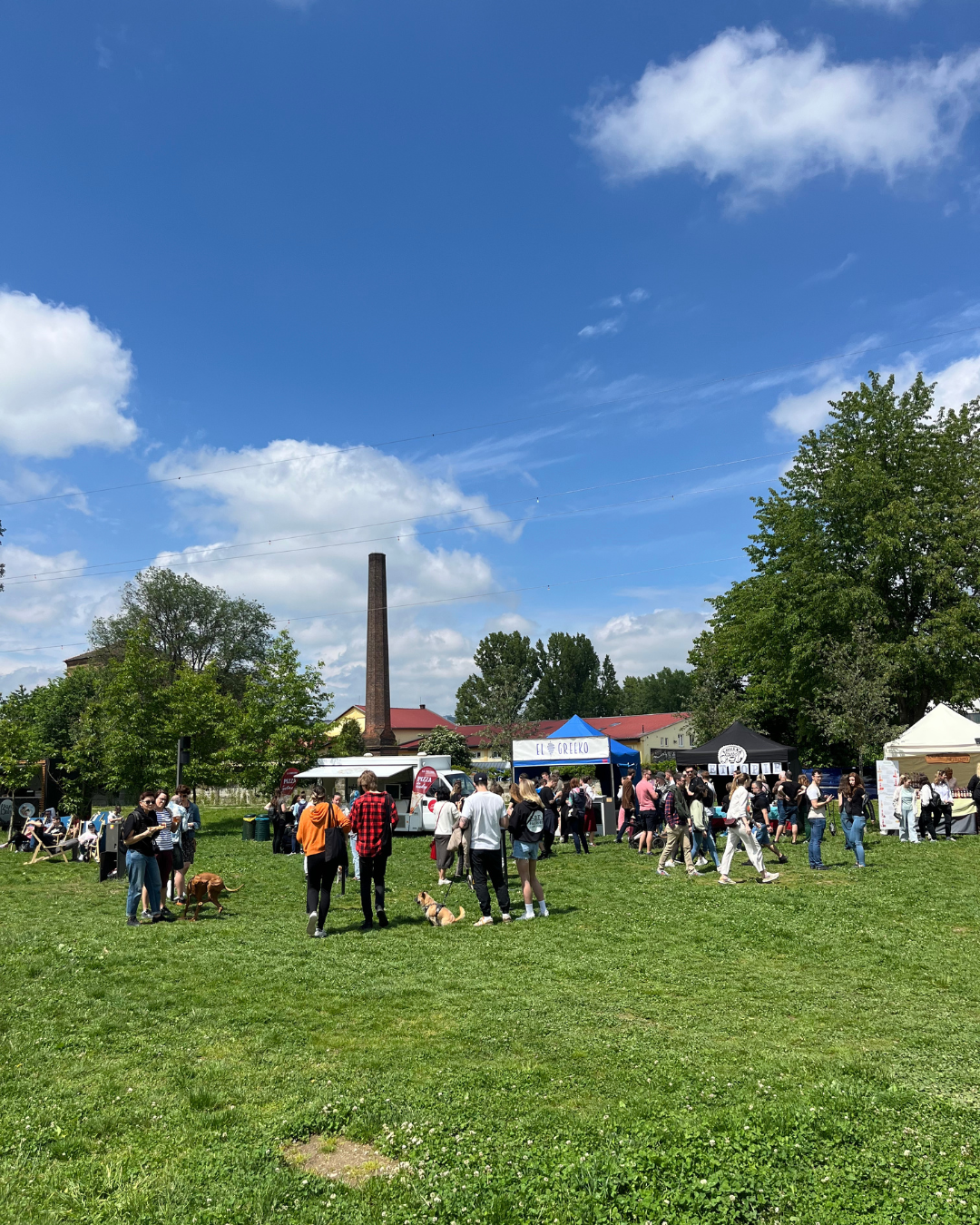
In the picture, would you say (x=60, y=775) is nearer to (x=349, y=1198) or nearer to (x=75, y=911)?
(x=75, y=911)

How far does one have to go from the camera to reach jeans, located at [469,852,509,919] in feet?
34.0

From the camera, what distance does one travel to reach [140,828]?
11.2 m

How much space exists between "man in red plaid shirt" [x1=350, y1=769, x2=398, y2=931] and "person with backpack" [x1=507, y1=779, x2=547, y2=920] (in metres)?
1.49

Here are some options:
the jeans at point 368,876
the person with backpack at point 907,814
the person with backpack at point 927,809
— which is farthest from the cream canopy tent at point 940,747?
the jeans at point 368,876

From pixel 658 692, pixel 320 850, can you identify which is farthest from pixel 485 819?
pixel 658 692

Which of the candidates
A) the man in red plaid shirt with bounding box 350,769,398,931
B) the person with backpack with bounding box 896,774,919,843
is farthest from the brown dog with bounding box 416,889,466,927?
the person with backpack with bounding box 896,774,919,843

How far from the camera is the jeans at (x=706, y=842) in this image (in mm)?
14789

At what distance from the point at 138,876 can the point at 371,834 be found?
131 inches

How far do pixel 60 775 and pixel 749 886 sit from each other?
26.7 meters

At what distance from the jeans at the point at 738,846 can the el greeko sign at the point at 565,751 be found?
504 inches

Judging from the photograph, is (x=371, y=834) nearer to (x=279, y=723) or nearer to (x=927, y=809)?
(x=927, y=809)

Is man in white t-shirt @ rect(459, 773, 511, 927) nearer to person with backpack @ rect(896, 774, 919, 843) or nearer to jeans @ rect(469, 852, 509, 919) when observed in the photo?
jeans @ rect(469, 852, 509, 919)

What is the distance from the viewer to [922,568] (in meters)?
33.8

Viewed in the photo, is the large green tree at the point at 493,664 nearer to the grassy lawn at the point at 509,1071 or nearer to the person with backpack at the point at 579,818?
the person with backpack at the point at 579,818
